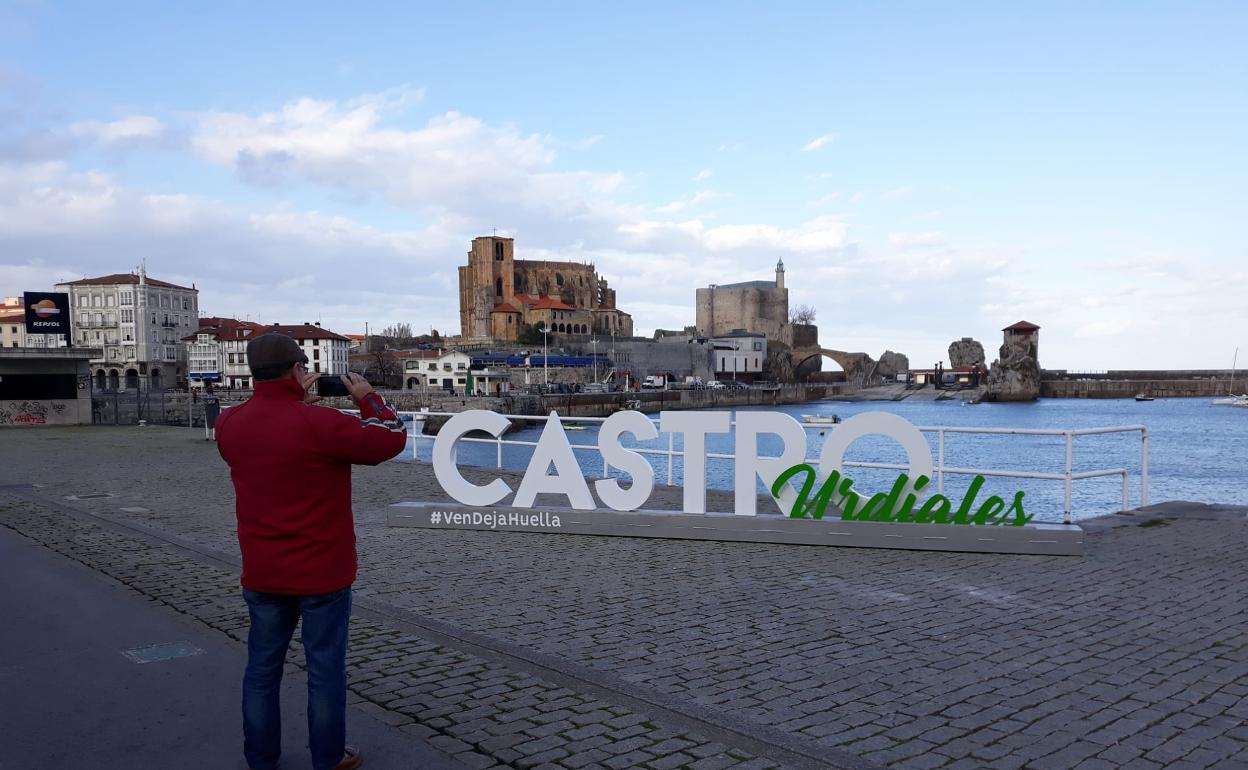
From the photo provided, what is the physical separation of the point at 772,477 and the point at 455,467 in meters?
3.80

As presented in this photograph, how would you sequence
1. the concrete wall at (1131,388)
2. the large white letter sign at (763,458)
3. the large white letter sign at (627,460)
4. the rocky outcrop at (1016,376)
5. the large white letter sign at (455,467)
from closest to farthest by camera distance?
1. the large white letter sign at (763,458)
2. the large white letter sign at (627,460)
3. the large white letter sign at (455,467)
4. the rocky outcrop at (1016,376)
5. the concrete wall at (1131,388)

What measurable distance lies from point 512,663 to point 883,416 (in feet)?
17.8

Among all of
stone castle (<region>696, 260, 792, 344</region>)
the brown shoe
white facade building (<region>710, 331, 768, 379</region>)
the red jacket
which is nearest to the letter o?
the brown shoe

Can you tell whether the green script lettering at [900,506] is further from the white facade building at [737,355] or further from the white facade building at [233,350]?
the white facade building at [737,355]

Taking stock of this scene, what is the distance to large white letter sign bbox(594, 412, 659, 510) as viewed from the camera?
9.66 meters

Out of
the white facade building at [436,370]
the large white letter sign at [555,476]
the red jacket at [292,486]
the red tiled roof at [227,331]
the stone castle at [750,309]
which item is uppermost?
the stone castle at [750,309]

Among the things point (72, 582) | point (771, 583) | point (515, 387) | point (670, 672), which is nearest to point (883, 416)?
point (771, 583)

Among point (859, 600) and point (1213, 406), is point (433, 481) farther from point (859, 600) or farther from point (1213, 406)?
point (1213, 406)

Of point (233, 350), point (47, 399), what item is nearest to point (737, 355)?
point (233, 350)

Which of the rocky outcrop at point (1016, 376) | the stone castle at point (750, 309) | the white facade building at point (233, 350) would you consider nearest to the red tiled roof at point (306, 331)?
the white facade building at point (233, 350)

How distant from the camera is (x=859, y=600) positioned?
6.81m

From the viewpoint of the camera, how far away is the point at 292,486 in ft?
12.0

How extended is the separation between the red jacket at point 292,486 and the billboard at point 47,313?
3837 cm

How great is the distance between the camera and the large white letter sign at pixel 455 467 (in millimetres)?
10305
